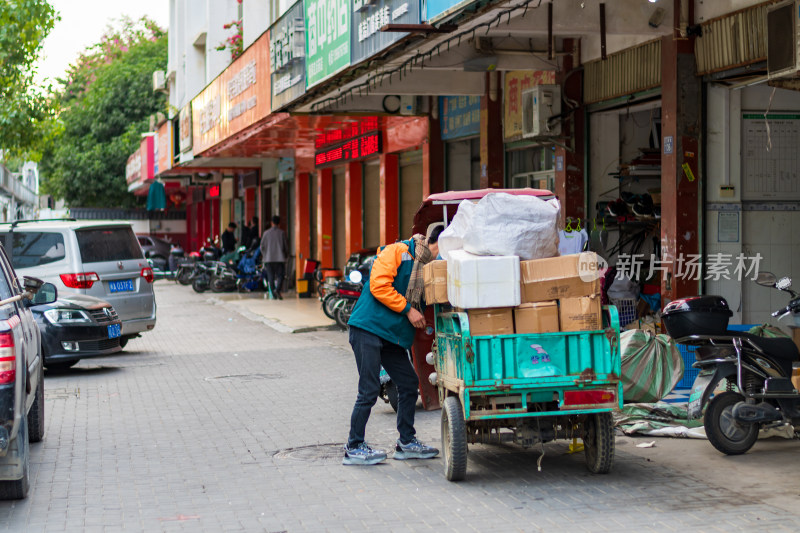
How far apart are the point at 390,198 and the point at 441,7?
34.3 feet

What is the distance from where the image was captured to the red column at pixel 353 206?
867 inches

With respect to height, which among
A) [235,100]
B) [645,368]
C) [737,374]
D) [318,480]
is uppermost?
[235,100]

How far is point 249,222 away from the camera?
32438 mm

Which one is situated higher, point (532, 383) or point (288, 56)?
point (288, 56)

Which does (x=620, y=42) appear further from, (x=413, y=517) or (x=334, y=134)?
(x=334, y=134)

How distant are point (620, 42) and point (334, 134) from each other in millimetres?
9988

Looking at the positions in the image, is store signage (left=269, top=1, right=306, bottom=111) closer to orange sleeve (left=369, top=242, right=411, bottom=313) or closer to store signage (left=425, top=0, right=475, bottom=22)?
store signage (left=425, top=0, right=475, bottom=22)

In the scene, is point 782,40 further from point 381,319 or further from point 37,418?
point 37,418

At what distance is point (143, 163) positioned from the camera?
124ft

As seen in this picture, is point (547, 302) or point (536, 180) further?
point (536, 180)

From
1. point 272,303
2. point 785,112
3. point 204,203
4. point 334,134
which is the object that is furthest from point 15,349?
point 204,203

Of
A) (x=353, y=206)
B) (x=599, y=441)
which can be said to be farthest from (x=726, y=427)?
(x=353, y=206)

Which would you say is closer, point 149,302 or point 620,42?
point 620,42

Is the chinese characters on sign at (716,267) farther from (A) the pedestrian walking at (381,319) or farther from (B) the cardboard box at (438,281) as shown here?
(B) the cardboard box at (438,281)
